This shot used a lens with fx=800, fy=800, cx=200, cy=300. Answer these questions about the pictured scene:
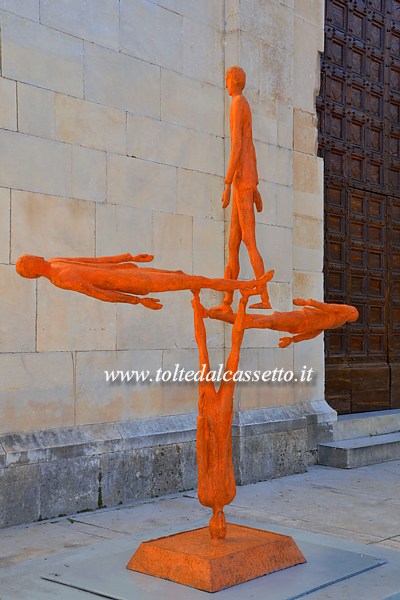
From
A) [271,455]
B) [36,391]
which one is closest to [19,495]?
[36,391]

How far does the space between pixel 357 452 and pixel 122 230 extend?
4061mm

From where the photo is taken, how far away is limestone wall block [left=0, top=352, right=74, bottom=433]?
691 centimetres

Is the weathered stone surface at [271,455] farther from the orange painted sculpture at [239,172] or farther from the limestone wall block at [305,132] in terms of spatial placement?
the limestone wall block at [305,132]

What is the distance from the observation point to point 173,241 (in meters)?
8.34

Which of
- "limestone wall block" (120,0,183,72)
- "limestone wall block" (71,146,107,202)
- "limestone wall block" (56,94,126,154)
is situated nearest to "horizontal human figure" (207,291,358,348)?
"limestone wall block" (71,146,107,202)

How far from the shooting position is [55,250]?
7281mm

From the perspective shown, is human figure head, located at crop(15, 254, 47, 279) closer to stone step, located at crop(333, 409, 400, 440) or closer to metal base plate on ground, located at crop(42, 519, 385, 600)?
metal base plate on ground, located at crop(42, 519, 385, 600)

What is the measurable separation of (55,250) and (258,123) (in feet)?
10.3

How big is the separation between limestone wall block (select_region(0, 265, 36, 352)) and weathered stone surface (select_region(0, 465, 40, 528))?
3.45 feet

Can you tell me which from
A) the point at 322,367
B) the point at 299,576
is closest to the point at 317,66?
the point at 322,367

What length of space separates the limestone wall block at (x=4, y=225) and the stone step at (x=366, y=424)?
4985mm

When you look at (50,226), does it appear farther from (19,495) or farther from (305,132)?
(305,132)

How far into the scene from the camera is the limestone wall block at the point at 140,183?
782 cm

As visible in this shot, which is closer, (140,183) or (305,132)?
(140,183)
